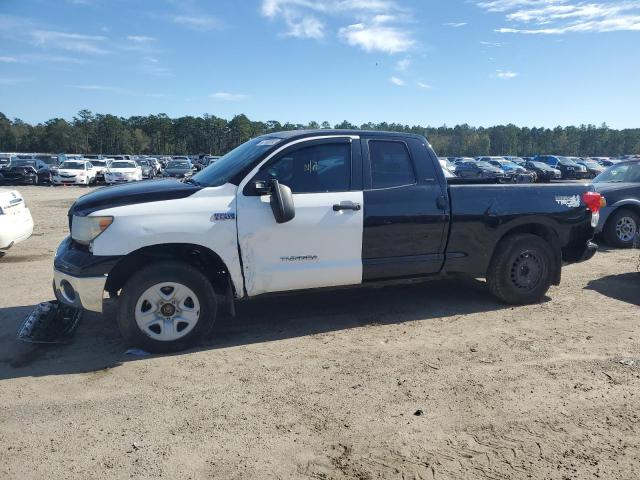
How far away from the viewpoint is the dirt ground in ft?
9.65

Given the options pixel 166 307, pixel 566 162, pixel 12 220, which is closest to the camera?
pixel 166 307

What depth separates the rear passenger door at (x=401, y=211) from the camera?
16.5 feet

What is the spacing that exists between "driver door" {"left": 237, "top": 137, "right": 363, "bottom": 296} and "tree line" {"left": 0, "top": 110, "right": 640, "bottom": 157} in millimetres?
81459

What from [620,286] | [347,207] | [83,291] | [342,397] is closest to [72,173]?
[83,291]

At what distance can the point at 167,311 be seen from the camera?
4465 mm

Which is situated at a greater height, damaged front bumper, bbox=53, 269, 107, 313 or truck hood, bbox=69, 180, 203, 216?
truck hood, bbox=69, 180, 203, 216

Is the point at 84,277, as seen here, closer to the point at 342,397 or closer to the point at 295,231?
the point at 295,231

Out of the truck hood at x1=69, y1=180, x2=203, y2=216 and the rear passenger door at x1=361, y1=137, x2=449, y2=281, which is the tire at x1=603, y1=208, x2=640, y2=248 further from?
the truck hood at x1=69, y1=180, x2=203, y2=216

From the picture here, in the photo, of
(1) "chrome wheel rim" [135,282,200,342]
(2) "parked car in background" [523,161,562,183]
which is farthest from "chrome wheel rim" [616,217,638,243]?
(2) "parked car in background" [523,161,562,183]

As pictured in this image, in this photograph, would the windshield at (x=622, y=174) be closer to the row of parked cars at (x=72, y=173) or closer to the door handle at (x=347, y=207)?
the door handle at (x=347, y=207)

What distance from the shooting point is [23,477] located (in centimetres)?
281

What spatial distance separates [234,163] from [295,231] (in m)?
0.97

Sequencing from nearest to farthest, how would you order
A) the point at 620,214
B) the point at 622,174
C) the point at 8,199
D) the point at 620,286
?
the point at 620,286 → the point at 8,199 → the point at 620,214 → the point at 622,174

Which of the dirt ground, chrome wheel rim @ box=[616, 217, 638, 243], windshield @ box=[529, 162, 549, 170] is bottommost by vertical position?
the dirt ground
